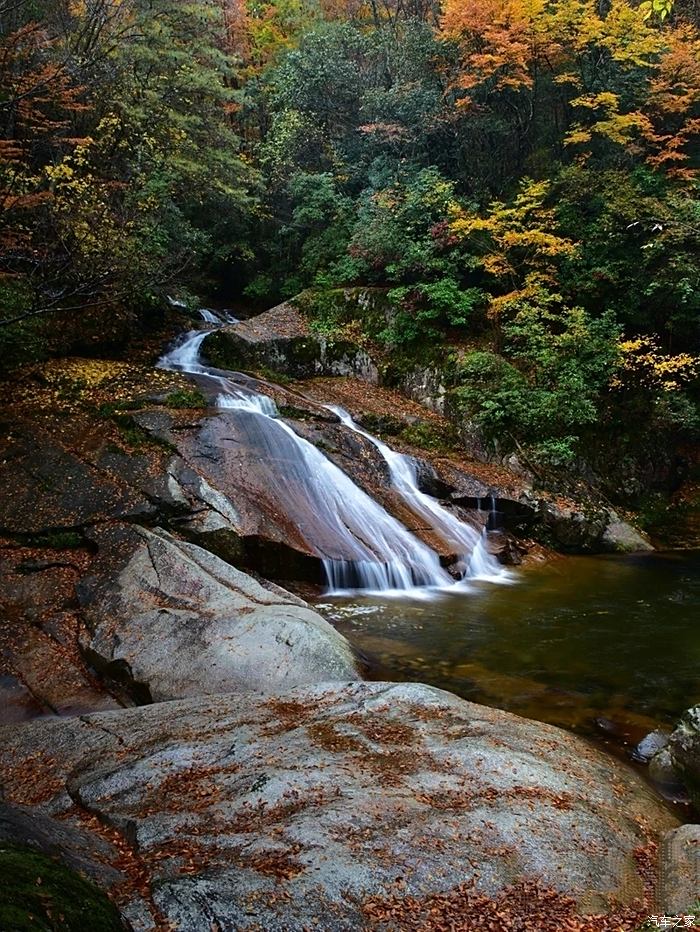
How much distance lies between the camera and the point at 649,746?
538cm

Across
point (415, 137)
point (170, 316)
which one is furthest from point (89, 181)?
point (415, 137)

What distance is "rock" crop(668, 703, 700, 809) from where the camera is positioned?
4395 mm

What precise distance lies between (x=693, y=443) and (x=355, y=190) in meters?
13.2

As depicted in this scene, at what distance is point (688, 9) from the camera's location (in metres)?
18.2

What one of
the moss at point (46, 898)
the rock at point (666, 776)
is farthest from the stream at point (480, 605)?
the moss at point (46, 898)

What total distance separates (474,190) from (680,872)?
58.2 feet

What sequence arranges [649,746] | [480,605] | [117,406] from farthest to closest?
[117,406]
[480,605]
[649,746]

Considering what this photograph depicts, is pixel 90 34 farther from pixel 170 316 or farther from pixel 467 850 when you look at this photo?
pixel 467 850

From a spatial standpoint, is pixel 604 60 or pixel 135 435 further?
pixel 604 60

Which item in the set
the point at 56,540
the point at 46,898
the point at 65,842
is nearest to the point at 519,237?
the point at 56,540

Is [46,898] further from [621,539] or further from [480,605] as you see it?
[621,539]

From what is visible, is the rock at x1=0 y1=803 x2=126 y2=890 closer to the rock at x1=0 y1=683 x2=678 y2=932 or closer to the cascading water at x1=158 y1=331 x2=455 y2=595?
the rock at x1=0 y1=683 x2=678 y2=932

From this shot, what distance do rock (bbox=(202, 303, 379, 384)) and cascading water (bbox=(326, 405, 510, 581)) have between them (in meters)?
3.57

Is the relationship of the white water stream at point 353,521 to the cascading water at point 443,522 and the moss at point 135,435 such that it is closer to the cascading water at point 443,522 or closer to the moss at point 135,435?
the cascading water at point 443,522
